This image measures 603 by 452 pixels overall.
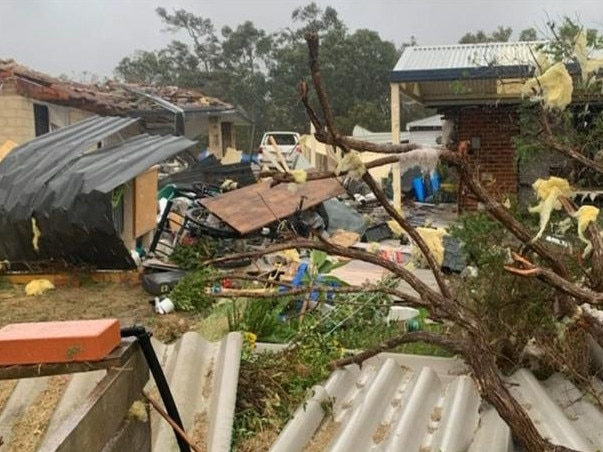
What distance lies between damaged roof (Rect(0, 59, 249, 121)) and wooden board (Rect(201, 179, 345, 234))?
7014mm

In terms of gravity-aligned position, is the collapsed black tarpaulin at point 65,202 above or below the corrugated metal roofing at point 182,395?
above

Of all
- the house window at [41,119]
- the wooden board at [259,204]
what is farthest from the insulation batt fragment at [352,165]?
the house window at [41,119]

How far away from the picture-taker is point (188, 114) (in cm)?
1877

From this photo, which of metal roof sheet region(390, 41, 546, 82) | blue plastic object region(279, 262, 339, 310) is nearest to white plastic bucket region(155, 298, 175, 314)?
blue plastic object region(279, 262, 339, 310)

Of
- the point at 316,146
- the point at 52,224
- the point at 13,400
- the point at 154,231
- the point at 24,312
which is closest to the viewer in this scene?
the point at 13,400

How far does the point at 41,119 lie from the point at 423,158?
1425 centimetres

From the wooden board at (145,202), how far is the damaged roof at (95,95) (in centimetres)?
635

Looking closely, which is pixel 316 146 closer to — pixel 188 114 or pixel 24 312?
pixel 188 114

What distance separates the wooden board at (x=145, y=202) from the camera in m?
9.12

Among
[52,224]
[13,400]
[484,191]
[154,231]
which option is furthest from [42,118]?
[484,191]

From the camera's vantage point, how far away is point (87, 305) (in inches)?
296

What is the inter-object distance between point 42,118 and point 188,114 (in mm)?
4595

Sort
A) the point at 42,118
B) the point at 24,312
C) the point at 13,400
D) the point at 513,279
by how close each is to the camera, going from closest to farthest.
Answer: the point at 13,400 < the point at 513,279 < the point at 24,312 < the point at 42,118

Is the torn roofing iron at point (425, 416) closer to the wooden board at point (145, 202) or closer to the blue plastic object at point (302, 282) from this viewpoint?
the blue plastic object at point (302, 282)
